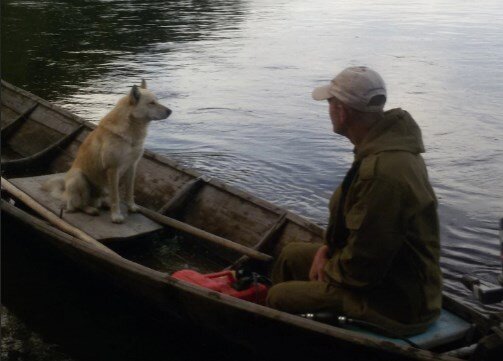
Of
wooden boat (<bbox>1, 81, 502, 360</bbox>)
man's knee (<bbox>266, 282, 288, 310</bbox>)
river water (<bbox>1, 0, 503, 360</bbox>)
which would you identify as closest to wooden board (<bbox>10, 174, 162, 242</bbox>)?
wooden boat (<bbox>1, 81, 502, 360</bbox>)

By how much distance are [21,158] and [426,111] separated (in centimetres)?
962

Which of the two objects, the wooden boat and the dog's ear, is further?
the dog's ear

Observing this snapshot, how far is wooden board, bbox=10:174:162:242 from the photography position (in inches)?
281

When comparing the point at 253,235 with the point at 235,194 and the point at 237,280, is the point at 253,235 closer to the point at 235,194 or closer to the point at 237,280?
the point at 235,194

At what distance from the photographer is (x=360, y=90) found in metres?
4.41

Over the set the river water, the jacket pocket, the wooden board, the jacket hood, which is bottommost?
the river water

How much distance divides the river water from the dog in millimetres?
1467

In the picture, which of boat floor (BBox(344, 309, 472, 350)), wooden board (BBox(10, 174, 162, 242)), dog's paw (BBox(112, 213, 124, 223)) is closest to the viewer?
boat floor (BBox(344, 309, 472, 350))

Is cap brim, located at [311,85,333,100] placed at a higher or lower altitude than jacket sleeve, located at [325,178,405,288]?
higher

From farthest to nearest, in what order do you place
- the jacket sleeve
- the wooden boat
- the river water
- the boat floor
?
1. the river water
2. the wooden boat
3. the boat floor
4. the jacket sleeve

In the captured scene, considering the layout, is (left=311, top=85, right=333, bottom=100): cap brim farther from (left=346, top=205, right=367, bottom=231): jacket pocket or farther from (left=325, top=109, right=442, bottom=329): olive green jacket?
(left=346, top=205, right=367, bottom=231): jacket pocket

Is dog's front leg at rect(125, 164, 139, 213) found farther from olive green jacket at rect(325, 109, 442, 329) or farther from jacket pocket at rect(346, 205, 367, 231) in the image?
jacket pocket at rect(346, 205, 367, 231)

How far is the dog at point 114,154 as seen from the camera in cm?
711

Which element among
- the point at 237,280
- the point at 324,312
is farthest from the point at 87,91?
the point at 324,312
